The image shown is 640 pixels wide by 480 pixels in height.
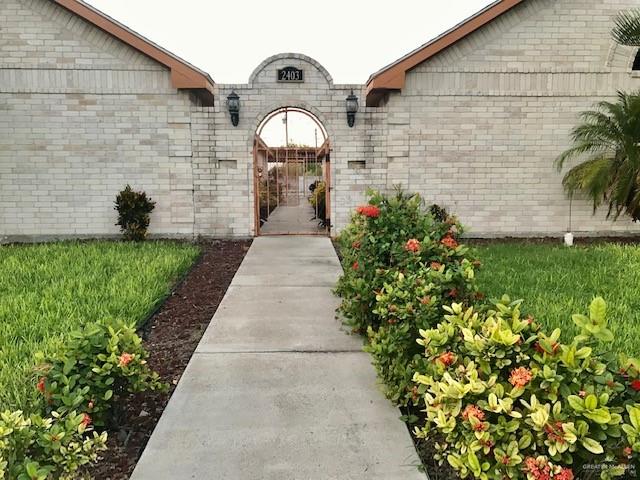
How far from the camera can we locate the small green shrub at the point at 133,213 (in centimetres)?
951

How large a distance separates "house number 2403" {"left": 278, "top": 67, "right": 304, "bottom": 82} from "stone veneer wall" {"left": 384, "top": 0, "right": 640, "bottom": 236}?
2020 millimetres

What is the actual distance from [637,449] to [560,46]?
33.8 feet

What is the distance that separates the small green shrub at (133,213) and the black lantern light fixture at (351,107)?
4.52 meters

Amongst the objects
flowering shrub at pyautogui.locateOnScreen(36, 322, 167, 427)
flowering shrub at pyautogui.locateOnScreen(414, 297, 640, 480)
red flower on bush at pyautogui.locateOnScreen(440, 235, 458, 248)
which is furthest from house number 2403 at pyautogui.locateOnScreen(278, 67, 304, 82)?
flowering shrub at pyautogui.locateOnScreen(414, 297, 640, 480)

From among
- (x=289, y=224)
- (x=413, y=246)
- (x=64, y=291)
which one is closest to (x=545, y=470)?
(x=413, y=246)

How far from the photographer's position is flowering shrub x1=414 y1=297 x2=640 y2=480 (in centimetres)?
181

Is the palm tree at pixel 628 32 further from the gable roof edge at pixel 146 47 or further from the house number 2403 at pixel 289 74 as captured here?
the gable roof edge at pixel 146 47

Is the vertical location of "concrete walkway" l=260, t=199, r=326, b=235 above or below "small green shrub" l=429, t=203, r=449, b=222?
below

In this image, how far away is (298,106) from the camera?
9.88 m

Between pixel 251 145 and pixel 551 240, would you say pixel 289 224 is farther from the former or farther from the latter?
pixel 551 240

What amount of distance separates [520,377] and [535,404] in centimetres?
12

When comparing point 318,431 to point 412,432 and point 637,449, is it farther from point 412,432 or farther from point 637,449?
point 637,449

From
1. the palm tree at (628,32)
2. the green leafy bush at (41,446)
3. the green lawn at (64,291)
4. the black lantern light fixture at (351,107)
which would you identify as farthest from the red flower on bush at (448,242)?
the palm tree at (628,32)

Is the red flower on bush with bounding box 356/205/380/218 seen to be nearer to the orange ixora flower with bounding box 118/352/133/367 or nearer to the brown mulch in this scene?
the orange ixora flower with bounding box 118/352/133/367
